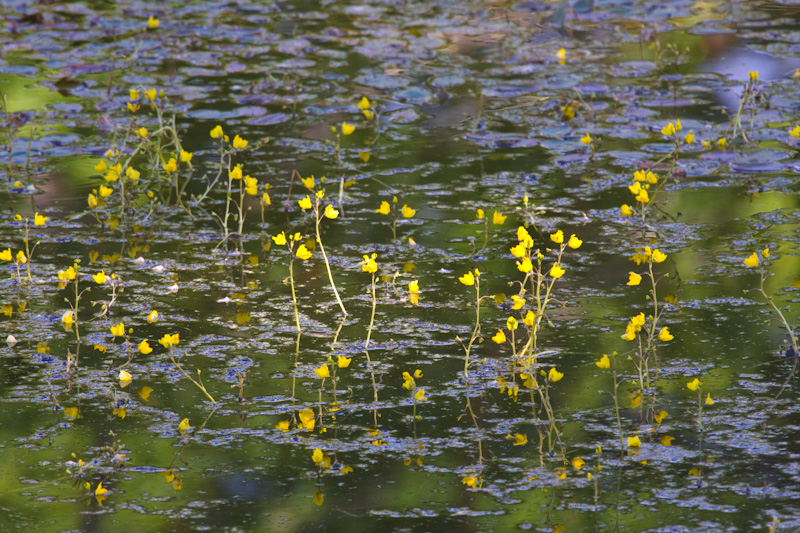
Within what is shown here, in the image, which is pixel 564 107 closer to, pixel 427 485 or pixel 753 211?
pixel 753 211

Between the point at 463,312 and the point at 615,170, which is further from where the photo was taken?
the point at 615,170

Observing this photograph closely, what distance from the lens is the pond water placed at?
90.6 inches

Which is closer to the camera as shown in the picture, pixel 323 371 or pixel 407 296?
pixel 323 371

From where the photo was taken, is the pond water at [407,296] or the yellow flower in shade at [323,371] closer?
the pond water at [407,296]

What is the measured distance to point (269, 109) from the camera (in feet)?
18.1

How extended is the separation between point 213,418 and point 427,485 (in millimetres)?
619

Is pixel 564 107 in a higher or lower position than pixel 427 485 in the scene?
higher

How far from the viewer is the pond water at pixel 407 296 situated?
2.30 m

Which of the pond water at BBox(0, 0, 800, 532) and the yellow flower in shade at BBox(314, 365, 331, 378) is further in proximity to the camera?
the yellow flower in shade at BBox(314, 365, 331, 378)

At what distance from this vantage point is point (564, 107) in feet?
17.1

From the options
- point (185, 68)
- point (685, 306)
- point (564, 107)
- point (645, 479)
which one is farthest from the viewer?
point (185, 68)

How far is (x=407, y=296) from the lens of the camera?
10.9ft

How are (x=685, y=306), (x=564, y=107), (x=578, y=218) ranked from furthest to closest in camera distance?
(x=564, y=107), (x=578, y=218), (x=685, y=306)

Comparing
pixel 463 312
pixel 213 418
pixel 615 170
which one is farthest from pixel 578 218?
pixel 213 418
